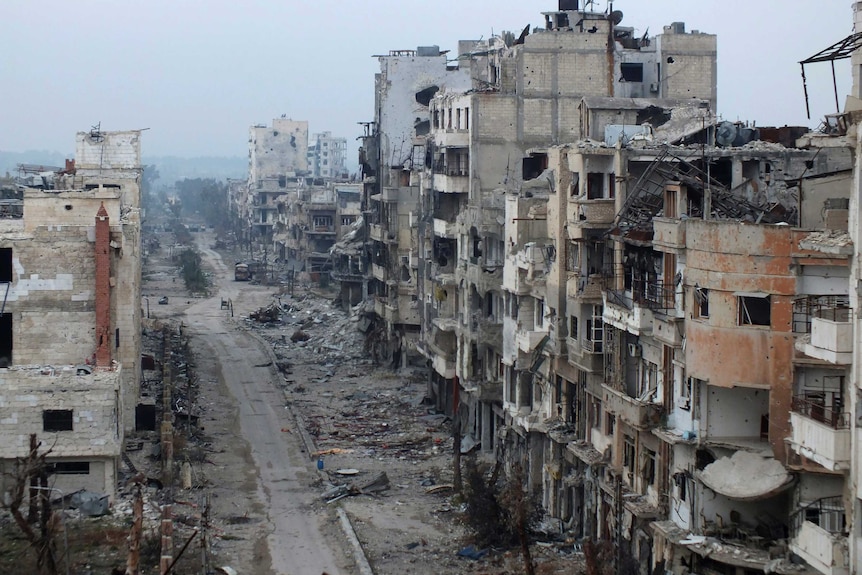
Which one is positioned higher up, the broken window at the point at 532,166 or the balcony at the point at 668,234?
the broken window at the point at 532,166

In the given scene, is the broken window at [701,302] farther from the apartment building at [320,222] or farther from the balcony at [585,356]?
the apartment building at [320,222]

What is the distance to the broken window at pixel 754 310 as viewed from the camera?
89.4ft

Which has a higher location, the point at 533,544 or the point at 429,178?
the point at 429,178

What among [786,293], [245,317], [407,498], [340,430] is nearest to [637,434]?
[786,293]

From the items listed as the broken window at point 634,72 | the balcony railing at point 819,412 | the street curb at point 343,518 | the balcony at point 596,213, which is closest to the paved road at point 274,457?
the street curb at point 343,518

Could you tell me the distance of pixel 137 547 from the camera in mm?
28641

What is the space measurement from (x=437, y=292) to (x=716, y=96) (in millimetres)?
12553

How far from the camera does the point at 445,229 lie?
2079 inches

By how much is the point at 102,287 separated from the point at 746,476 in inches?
784

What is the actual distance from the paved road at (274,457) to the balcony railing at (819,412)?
1274 centimetres

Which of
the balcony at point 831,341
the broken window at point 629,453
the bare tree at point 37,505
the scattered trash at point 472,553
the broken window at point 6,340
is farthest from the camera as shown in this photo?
the broken window at point 6,340

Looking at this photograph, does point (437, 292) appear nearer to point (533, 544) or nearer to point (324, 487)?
point (324, 487)

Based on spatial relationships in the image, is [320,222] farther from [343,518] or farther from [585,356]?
[585,356]

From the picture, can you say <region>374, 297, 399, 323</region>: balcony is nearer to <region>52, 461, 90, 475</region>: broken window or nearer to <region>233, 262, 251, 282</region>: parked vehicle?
<region>52, 461, 90, 475</region>: broken window
